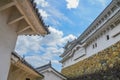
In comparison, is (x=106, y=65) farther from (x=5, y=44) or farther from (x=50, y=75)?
(x=5, y=44)

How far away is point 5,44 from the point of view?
5379 mm

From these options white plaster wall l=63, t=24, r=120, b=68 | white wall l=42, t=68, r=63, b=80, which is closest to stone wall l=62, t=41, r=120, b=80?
white plaster wall l=63, t=24, r=120, b=68

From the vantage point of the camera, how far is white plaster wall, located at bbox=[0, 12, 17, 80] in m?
5.15

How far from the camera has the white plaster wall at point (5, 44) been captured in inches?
203

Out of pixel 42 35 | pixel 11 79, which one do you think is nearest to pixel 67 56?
pixel 11 79

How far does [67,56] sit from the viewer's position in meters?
30.7

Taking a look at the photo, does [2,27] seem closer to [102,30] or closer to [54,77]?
[102,30]

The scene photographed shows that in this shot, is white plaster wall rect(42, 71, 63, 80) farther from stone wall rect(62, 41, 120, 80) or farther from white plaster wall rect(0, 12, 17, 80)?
white plaster wall rect(0, 12, 17, 80)

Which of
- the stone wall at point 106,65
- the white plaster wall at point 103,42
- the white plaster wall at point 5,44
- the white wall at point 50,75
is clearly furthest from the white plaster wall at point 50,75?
the white plaster wall at point 5,44

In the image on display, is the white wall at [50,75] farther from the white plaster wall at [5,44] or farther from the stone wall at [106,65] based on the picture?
the white plaster wall at [5,44]

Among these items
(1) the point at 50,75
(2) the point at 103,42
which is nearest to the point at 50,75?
(1) the point at 50,75

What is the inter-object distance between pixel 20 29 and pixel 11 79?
3.33m

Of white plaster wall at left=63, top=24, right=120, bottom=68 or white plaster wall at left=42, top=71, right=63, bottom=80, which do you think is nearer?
white plaster wall at left=63, top=24, right=120, bottom=68

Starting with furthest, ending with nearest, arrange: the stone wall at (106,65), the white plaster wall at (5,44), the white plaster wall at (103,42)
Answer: the white plaster wall at (103,42), the stone wall at (106,65), the white plaster wall at (5,44)
